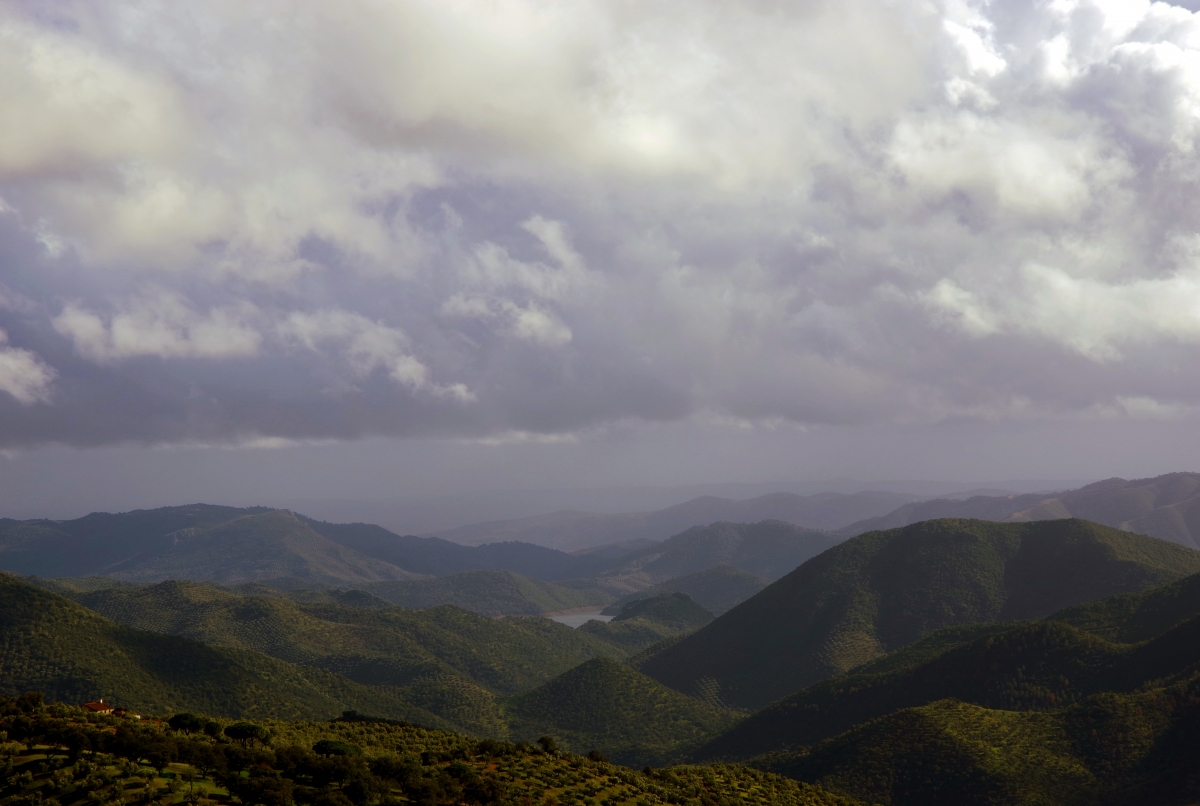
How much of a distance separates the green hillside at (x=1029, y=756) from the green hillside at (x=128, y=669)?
11102 centimetres

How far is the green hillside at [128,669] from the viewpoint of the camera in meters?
153

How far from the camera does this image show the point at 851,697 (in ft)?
568

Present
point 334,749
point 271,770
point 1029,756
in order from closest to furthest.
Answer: point 271,770 → point 334,749 → point 1029,756

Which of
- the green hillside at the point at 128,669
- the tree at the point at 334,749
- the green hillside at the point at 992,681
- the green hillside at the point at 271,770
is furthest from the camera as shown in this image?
the green hillside at the point at 128,669

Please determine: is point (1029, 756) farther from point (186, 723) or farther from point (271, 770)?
point (186, 723)

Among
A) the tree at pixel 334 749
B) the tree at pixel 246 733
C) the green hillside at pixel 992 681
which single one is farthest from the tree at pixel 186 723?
the green hillside at pixel 992 681

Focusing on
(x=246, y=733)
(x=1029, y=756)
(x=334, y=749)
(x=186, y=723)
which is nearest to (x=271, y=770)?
(x=334, y=749)

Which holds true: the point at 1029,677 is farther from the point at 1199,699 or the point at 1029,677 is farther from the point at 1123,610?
the point at 1123,610

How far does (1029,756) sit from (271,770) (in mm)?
113460

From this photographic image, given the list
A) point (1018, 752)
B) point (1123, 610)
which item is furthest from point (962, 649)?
point (1018, 752)

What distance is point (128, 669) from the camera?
162 meters

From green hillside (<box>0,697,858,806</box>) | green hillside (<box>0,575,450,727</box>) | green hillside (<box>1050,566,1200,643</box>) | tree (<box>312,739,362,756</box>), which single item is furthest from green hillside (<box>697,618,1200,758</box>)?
tree (<box>312,739,362,756</box>)

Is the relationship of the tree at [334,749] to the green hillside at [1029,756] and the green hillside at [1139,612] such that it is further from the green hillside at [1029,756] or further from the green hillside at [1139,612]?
the green hillside at [1139,612]

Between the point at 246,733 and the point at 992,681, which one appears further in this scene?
the point at 992,681
